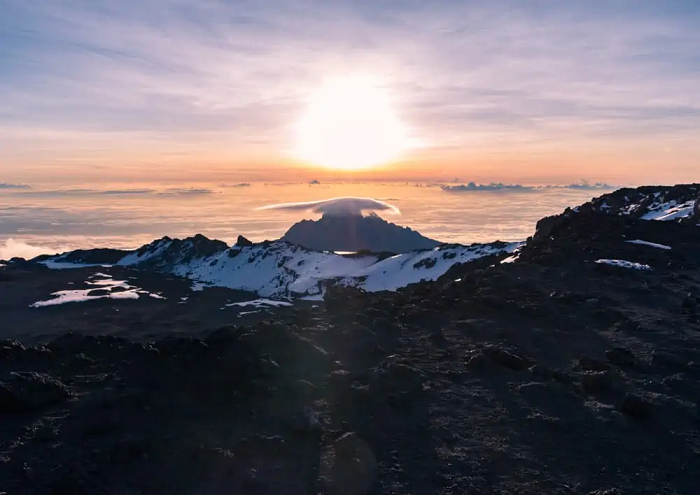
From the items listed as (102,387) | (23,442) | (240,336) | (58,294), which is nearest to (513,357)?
(240,336)

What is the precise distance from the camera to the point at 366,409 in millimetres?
13203

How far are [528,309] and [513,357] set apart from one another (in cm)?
645

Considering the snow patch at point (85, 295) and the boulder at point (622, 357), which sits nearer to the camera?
the boulder at point (622, 357)

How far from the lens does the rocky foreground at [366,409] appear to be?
32.9ft

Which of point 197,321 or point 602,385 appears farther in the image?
point 197,321

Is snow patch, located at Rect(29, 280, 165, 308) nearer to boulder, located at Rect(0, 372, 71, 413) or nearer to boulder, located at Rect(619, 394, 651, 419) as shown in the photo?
boulder, located at Rect(0, 372, 71, 413)

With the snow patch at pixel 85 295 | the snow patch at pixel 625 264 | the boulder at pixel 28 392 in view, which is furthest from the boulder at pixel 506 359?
the snow patch at pixel 85 295

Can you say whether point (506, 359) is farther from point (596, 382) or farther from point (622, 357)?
point (622, 357)

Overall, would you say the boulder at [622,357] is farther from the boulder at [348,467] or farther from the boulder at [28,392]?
the boulder at [28,392]

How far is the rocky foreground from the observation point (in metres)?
10.0

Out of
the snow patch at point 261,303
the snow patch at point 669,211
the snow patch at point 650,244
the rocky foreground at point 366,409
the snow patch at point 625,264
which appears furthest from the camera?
the snow patch at point 261,303

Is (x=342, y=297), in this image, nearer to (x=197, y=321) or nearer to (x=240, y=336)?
(x=240, y=336)

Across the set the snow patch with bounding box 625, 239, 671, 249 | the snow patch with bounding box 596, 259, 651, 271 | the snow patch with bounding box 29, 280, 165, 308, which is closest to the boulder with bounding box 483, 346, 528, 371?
the snow patch with bounding box 596, 259, 651, 271

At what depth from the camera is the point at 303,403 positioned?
13.2 metres
